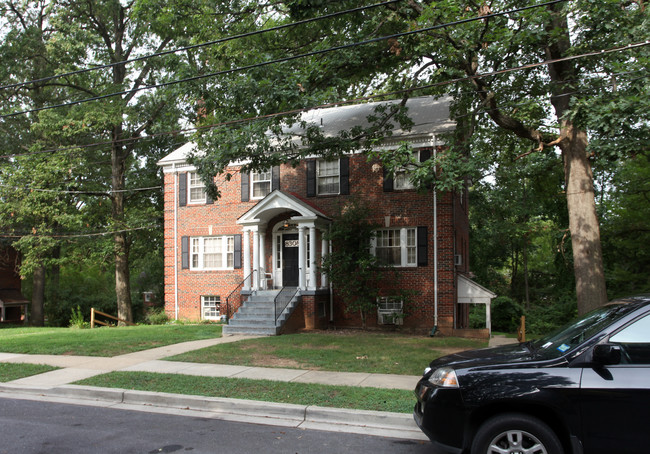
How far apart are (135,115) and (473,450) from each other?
23.3m

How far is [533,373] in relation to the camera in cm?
429

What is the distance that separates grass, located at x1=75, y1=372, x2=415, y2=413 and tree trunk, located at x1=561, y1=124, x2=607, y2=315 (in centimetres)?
610

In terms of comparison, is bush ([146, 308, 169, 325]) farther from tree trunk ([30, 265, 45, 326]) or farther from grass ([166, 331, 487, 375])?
tree trunk ([30, 265, 45, 326])

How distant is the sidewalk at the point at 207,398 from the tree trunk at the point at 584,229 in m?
5.26

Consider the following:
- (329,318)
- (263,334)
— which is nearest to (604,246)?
(329,318)

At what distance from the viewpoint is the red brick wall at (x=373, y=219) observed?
17125mm

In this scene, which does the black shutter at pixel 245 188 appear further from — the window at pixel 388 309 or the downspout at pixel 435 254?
the downspout at pixel 435 254

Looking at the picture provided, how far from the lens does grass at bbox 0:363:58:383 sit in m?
9.39

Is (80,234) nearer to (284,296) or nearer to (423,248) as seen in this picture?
(284,296)

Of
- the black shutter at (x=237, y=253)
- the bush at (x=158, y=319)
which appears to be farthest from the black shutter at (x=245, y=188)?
the bush at (x=158, y=319)

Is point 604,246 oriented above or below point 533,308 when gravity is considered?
above

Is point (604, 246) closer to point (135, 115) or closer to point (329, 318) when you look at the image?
point (329, 318)

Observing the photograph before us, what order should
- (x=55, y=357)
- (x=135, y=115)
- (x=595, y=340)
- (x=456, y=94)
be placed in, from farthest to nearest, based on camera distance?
(x=135, y=115) → (x=456, y=94) → (x=55, y=357) → (x=595, y=340)

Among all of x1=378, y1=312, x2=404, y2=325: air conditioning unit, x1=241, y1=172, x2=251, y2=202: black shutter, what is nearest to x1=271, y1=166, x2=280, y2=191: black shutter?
x1=241, y1=172, x2=251, y2=202: black shutter
